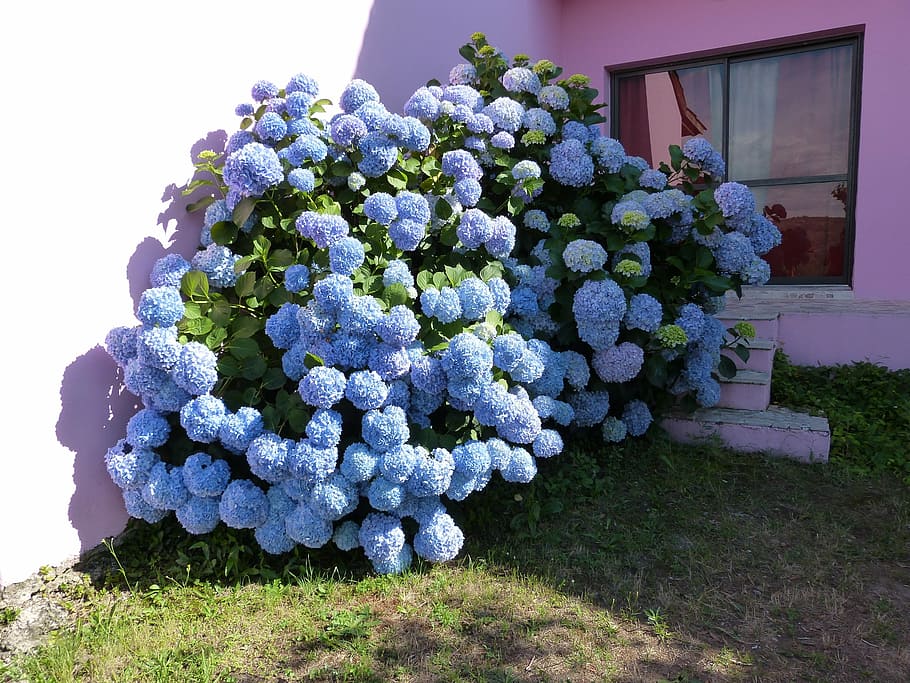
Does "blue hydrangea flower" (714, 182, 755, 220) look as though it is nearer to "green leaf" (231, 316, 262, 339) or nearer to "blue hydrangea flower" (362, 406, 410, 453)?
"blue hydrangea flower" (362, 406, 410, 453)

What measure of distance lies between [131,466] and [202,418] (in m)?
0.34

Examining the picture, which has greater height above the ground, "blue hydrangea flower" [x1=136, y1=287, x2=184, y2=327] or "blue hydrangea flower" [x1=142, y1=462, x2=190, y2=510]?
"blue hydrangea flower" [x1=136, y1=287, x2=184, y2=327]

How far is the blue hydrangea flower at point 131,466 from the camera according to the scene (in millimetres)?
2164

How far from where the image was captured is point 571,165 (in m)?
3.08

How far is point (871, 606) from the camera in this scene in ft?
6.89

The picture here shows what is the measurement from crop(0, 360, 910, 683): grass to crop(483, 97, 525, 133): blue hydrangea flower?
1684mm

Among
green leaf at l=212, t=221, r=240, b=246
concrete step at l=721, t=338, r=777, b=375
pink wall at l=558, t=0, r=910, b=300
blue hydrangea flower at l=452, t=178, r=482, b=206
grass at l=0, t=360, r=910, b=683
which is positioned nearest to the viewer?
grass at l=0, t=360, r=910, b=683

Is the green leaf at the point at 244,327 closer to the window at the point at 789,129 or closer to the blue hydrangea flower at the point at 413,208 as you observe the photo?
the blue hydrangea flower at the point at 413,208

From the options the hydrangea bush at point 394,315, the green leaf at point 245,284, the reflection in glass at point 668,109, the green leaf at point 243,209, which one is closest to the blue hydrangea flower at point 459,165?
the hydrangea bush at point 394,315

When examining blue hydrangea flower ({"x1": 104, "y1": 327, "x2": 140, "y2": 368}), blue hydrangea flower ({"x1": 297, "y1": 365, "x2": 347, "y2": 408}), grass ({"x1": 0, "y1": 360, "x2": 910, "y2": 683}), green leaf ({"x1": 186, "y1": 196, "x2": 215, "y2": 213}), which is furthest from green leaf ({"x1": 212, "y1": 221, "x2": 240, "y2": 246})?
grass ({"x1": 0, "y1": 360, "x2": 910, "y2": 683})

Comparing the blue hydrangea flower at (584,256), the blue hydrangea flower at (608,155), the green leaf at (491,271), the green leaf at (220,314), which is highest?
the blue hydrangea flower at (608,155)

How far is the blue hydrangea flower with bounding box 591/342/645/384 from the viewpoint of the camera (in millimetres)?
2889

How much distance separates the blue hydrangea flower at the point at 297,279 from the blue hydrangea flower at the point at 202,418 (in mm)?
478

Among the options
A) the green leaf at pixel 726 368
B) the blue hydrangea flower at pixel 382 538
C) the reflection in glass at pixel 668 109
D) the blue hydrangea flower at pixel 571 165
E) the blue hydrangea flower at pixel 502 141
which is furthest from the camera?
the reflection in glass at pixel 668 109
